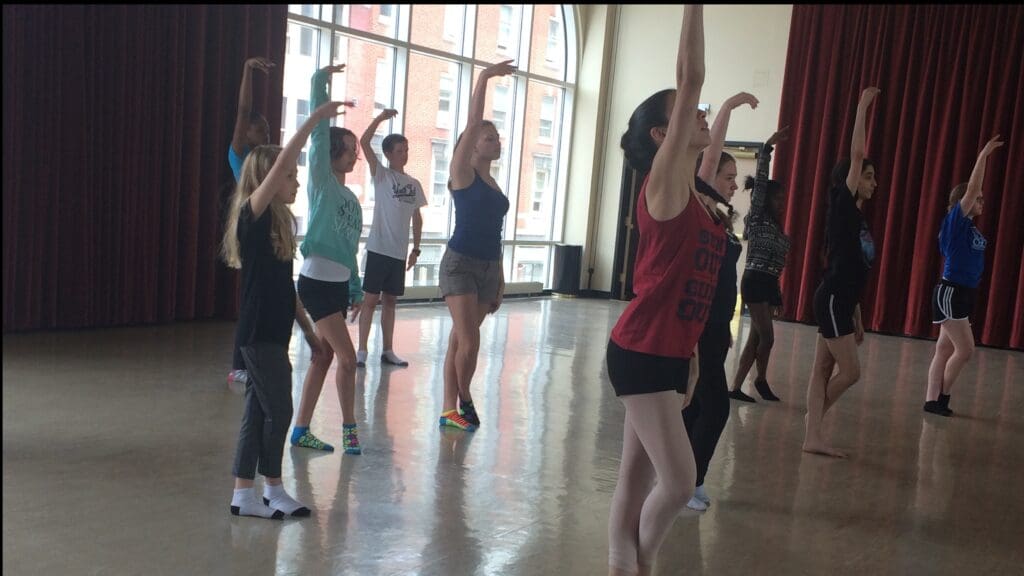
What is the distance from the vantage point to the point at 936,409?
19.4 ft

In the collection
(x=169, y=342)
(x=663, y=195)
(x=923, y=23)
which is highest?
(x=923, y=23)

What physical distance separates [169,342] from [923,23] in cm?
846

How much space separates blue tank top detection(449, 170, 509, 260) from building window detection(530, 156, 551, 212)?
Result: 7.70 metres

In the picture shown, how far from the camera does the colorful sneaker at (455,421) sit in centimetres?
452

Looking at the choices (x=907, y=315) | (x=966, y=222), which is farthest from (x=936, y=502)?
(x=907, y=315)

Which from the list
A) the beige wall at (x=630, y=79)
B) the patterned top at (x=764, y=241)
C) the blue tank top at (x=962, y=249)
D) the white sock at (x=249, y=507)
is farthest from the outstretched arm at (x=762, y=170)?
the beige wall at (x=630, y=79)

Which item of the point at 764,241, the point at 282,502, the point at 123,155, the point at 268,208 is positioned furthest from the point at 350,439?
the point at 123,155

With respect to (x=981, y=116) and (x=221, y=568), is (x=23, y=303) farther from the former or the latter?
(x=981, y=116)

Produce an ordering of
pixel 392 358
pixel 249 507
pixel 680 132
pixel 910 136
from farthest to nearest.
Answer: pixel 910 136
pixel 392 358
pixel 249 507
pixel 680 132

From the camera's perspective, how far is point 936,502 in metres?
3.93

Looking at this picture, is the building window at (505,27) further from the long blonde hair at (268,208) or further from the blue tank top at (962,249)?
the long blonde hair at (268,208)

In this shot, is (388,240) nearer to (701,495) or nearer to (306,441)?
(306,441)

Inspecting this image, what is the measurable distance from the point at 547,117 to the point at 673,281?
10067mm

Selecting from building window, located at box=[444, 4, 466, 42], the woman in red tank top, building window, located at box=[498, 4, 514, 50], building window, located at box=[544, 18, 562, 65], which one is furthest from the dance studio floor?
building window, located at box=[544, 18, 562, 65]
